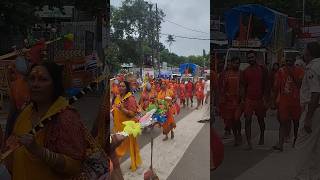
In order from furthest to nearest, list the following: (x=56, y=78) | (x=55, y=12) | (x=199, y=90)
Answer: (x=55, y=12)
(x=199, y=90)
(x=56, y=78)

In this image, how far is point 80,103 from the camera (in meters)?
2.35

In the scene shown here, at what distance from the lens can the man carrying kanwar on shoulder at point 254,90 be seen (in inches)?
102

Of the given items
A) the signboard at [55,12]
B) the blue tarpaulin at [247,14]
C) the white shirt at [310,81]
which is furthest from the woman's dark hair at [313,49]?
the signboard at [55,12]

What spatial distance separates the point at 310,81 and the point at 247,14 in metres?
0.54

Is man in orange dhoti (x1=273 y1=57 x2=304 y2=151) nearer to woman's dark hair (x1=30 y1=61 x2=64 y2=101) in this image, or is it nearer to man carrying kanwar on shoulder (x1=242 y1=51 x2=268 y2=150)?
man carrying kanwar on shoulder (x1=242 y1=51 x2=268 y2=150)

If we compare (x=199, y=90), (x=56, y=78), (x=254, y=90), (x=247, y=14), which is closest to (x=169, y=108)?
(x=199, y=90)

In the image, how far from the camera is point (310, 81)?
8.50 ft

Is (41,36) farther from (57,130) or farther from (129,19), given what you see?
(57,130)

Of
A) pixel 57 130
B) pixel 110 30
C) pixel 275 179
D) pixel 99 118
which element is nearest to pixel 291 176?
pixel 275 179

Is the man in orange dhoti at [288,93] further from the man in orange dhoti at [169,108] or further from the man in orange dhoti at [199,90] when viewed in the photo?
the man in orange dhoti at [169,108]

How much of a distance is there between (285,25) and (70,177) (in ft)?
4.73

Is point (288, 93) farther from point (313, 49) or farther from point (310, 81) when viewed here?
point (313, 49)

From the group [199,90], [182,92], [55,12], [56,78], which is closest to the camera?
[56,78]

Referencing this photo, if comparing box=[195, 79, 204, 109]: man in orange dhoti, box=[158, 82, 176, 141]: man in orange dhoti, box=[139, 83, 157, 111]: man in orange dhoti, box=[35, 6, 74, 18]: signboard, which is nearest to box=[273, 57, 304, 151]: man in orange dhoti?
box=[195, 79, 204, 109]: man in orange dhoti
